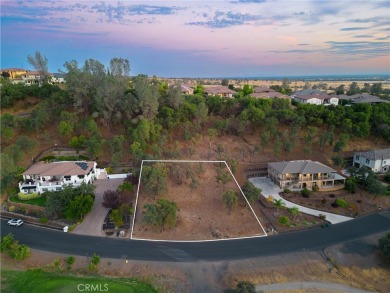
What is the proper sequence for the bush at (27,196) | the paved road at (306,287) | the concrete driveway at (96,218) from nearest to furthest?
the paved road at (306,287), the concrete driveway at (96,218), the bush at (27,196)

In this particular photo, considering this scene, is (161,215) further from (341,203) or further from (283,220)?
(341,203)

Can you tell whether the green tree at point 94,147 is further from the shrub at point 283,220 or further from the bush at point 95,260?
the shrub at point 283,220

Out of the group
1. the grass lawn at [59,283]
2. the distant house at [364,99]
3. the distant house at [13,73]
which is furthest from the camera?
the distant house at [13,73]

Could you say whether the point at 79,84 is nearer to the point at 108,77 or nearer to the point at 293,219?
the point at 108,77

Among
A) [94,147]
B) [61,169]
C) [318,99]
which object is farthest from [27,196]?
[318,99]

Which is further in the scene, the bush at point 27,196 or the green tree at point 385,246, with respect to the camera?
the bush at point 27,196

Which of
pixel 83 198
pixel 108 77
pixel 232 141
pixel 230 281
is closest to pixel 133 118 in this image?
pixel 108 77

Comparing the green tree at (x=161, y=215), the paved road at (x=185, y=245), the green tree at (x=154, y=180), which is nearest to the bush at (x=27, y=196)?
the paved road at (x=185, y=245)

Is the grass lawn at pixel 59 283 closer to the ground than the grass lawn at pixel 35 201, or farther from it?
closer to the ground
